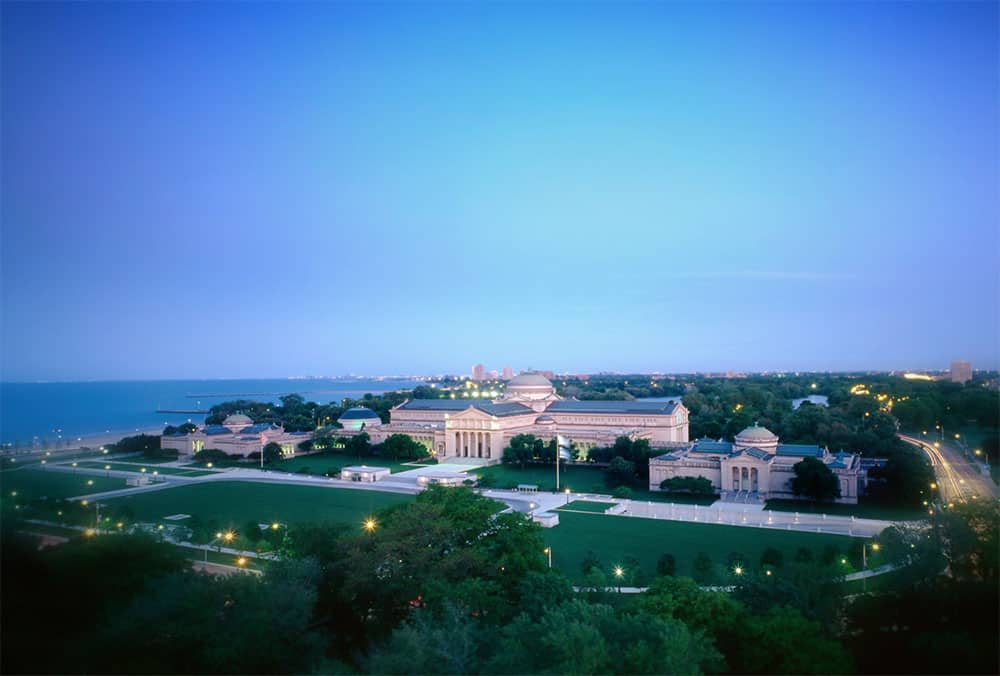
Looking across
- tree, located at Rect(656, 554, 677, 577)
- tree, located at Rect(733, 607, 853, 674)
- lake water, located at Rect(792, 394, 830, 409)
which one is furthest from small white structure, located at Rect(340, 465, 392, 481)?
lake water, located at Rect(792, 394, 830, 409)

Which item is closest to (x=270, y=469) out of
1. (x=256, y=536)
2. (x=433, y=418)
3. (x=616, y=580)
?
(x=433, y=418)

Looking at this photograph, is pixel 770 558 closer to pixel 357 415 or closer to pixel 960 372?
pixel 357 415

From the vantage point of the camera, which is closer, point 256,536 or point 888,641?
point 888,641

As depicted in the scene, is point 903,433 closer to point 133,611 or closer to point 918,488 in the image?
point 918,488

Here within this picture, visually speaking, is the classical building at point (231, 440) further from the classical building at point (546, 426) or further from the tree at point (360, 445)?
the classical building at point (546, 426)

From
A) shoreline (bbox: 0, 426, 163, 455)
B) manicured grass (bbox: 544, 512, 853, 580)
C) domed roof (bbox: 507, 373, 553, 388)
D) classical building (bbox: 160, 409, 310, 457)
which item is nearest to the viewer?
shoreline (bbox: 0, 426, 163, 455)

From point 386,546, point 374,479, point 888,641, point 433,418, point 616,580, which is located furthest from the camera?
point 433,418

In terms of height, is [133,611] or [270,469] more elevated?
[133,611]

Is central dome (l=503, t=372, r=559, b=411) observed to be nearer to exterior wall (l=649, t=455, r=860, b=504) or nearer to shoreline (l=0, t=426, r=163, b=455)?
exterior wall (l=649, t=455, r=860, b=504)
